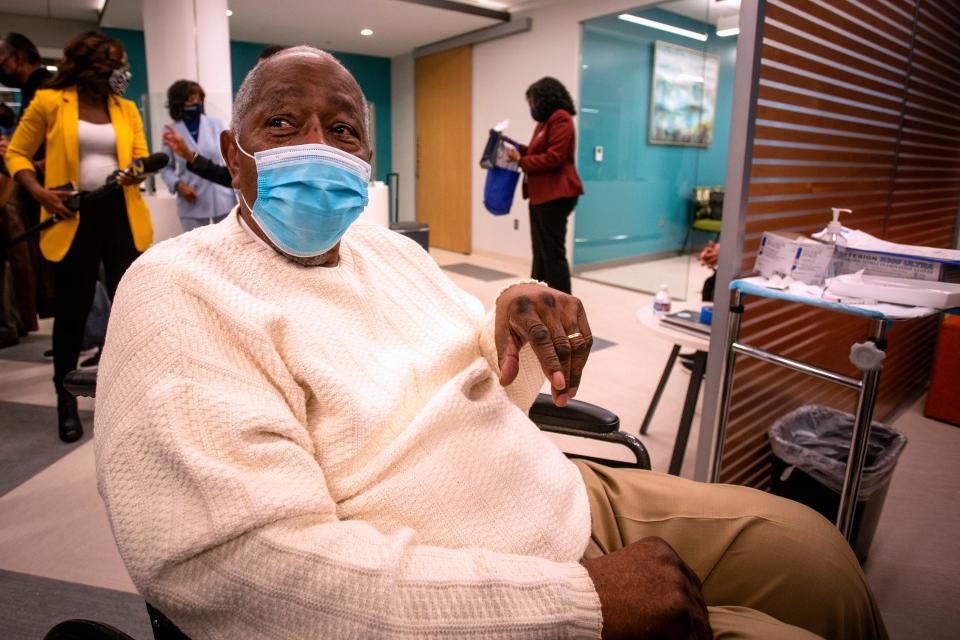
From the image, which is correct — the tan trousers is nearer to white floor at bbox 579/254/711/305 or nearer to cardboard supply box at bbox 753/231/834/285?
cardboard supply box at bbox 753/231/834/285

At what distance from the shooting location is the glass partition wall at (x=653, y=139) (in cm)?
530

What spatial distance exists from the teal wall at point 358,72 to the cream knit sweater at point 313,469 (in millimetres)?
7015

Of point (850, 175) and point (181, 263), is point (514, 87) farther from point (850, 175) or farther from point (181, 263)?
point (181, 263)

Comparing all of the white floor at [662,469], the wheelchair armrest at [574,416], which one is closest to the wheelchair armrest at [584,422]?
the wheelchair armrest at [574,416]

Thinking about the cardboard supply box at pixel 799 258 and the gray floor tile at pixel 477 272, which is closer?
the cardboard supply box at pixel 799 258

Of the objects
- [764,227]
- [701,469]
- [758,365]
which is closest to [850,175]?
[764,227]

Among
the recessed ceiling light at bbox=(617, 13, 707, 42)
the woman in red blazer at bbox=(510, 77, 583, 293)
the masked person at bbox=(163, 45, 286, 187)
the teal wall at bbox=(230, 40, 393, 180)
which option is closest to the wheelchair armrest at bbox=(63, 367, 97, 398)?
the masked person at bbox=(163, 45, 286, 187)

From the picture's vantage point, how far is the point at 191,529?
60cm

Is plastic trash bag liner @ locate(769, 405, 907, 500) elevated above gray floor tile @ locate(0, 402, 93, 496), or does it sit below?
above

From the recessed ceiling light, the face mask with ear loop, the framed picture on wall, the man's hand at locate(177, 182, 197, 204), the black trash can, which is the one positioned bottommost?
the black trash can

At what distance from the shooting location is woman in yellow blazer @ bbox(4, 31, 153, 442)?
2215 millimetres

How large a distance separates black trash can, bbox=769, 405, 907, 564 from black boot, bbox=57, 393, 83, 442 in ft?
8.31

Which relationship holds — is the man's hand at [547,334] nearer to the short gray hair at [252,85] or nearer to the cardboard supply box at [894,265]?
the short gray hair at [252,85]

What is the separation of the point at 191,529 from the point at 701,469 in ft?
4.81
